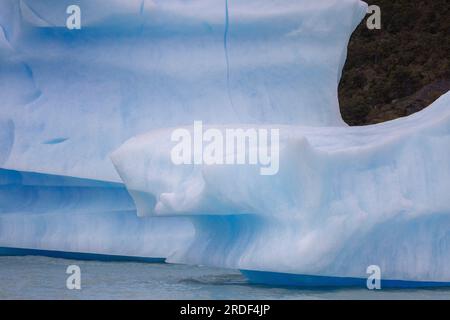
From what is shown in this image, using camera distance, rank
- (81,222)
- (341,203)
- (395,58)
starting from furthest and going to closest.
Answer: (395,58), (81,222), (341,203)

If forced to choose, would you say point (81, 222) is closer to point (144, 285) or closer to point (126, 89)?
point (126, 89)

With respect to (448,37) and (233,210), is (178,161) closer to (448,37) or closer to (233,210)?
(233,210)

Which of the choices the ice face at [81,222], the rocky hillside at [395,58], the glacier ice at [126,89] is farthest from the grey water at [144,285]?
the rocky hillside at [395,58]

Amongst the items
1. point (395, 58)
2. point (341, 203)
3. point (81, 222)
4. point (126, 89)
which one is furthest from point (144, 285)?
point (395, 58)

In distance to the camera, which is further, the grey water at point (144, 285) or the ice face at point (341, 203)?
the grey water at point (144, 285)

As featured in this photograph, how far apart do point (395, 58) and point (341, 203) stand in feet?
43.7

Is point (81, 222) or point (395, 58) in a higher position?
point (395, 58)

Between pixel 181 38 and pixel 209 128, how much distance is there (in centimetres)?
307

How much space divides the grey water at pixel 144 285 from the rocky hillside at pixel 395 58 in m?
9.86

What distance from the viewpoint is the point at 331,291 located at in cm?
672

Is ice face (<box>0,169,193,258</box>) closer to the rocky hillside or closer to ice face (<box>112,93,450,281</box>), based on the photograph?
ice face (<box>112,93,450,281</box>)

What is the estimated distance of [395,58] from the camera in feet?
63.7

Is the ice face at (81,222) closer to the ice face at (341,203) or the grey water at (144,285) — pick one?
the grey water at (144,285)

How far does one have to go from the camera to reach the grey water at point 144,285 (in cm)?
666
